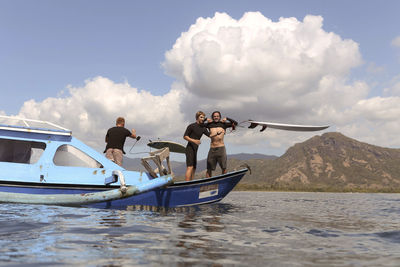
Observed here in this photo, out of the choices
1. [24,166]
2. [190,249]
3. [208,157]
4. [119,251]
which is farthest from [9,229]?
[208,157]

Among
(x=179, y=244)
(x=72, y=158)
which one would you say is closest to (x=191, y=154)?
(x=72, y=158)

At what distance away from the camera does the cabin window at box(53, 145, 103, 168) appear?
9828 millimetres

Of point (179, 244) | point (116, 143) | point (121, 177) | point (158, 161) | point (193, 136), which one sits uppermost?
point (193, 136)

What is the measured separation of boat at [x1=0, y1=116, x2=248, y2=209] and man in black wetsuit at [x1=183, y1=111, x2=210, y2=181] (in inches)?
38.2

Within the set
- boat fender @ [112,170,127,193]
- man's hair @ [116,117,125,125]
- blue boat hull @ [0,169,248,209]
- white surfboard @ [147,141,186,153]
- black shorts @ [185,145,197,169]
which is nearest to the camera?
boat fender @ [112,170,127,193]

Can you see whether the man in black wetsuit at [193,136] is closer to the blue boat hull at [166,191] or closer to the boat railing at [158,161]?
the blue boat hull at [166,191]

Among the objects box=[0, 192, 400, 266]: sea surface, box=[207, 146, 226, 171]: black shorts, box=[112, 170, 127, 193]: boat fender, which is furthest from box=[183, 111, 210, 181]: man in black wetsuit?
box=[0, 192, 400, 266]: sea surface

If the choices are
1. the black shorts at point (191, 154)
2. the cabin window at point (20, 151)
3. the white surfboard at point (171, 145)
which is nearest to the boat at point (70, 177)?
the cabin window at point (20, 151)

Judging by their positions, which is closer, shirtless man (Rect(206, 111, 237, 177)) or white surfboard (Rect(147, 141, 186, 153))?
shirtless man (Rect(206, 111, 237, 177))

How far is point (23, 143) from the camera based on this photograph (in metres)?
9.84

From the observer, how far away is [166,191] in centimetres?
1018

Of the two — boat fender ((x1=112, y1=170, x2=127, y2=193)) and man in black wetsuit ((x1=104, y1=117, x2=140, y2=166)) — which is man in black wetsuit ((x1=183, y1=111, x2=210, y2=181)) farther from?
boat fender ((x1=112, y1=170, x2=127, y2=193))

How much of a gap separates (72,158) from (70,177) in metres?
0.57

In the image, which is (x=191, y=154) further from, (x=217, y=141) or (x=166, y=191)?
(x=166, y=191)
